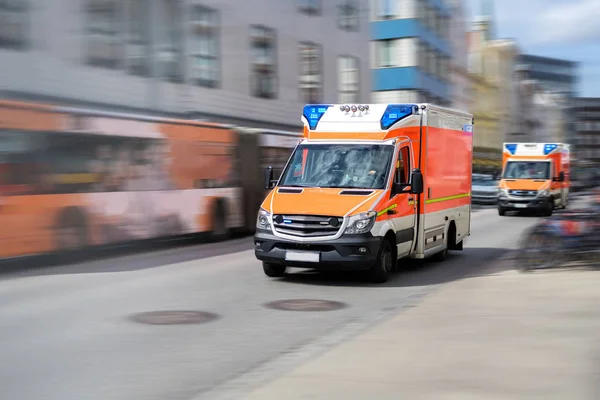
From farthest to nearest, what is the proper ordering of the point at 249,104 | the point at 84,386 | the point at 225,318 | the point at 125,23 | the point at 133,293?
the point at 249,104
the point at 125,23
the point at 133,293
the point at 225,318
the point at 84,386

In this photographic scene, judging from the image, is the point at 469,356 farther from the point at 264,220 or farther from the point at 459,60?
the point at 459,60

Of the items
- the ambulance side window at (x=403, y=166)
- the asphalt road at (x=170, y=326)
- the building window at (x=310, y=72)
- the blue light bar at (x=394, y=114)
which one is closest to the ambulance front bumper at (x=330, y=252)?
the asphalt road at (x=170, y=326)

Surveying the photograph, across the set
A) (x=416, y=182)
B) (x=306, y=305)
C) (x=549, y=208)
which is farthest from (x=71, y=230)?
(x=549, y=208)

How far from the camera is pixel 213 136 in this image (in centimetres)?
1992

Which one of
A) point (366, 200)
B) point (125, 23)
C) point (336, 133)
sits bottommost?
point (366, 200)

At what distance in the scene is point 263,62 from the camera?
1206 inches

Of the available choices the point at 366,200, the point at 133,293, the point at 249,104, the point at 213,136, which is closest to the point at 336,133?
→ the point at 366,200

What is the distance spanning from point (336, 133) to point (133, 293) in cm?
401

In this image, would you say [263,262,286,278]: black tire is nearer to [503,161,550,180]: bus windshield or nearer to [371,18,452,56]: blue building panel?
[503,161,550,180]: bus windshield

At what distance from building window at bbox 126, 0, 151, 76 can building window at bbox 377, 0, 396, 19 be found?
3607cm

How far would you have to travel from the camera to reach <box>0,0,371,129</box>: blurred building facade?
1455 cm

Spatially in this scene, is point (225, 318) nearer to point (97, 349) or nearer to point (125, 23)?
point (97, 349)

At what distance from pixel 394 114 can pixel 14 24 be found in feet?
19.8

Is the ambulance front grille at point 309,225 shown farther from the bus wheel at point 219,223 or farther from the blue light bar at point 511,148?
the blue light bar at point 511,148
